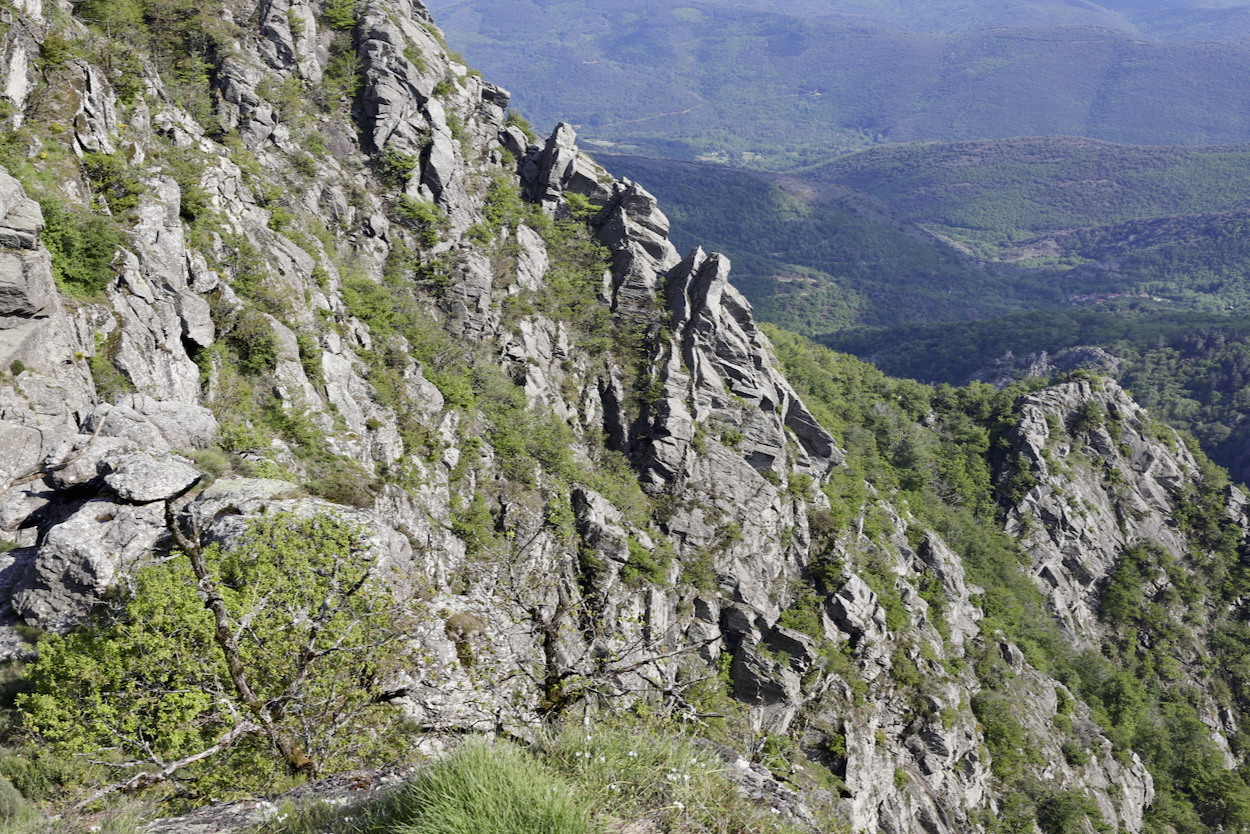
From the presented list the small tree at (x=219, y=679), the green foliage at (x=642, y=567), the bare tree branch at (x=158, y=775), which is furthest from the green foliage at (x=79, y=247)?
the green foliage at (x=642, y=567)

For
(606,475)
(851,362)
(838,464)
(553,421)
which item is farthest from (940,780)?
(851,362)

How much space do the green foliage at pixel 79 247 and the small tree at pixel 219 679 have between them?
12297 millimetres

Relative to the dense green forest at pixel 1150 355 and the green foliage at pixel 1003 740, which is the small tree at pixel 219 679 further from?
the dense green forest at pixel 1150 355

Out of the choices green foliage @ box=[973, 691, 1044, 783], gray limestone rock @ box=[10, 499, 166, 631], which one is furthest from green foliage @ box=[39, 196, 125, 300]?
green foliage @ box=[973, 691, 1044, 783]

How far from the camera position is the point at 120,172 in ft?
77.3

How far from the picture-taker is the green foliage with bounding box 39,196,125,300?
749 inches

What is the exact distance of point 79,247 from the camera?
19594 mm

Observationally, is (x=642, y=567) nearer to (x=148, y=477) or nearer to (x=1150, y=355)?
(x=148, y=477)

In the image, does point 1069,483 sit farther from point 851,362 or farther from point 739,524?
point 739,524

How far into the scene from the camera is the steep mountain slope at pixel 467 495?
35.1 ft

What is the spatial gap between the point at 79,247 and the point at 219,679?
52.5ft

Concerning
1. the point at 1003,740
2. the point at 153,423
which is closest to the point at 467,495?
the point at 153,423

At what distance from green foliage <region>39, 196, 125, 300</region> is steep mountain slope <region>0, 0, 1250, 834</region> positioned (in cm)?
10

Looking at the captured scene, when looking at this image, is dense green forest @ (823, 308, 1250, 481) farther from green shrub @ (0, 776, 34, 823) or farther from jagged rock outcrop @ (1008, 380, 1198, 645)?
green shrub @ (0, 776, 34, 823)
